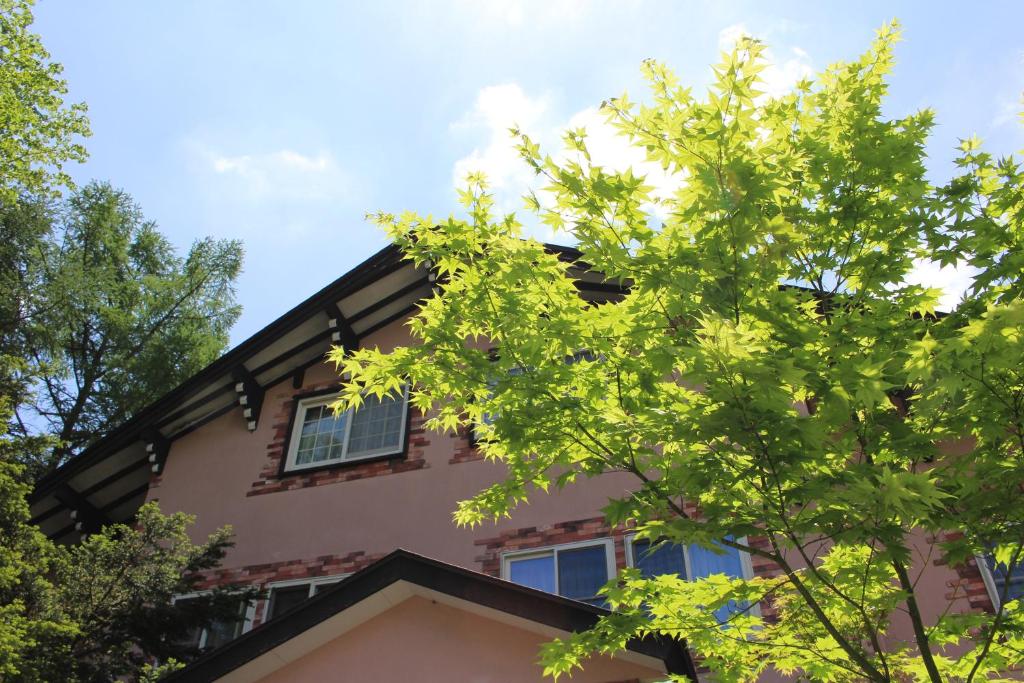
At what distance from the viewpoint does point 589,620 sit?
7559 mm

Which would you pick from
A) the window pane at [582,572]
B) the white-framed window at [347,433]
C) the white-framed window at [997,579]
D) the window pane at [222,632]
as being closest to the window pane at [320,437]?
the white-framed window at [347,433]

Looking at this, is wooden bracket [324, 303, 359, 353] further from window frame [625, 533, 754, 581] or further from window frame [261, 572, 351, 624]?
window frame [625, 533, 754, 581]

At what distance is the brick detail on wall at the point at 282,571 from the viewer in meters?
11.8

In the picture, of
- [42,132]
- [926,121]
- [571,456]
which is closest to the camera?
[571,456]

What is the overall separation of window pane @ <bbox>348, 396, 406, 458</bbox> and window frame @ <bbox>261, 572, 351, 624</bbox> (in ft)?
7.03

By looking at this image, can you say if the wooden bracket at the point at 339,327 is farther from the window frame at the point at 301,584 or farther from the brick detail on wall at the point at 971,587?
the brick detail on wall at the point at 971,587

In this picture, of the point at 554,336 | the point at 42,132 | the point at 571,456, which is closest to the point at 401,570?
the point at 571,456

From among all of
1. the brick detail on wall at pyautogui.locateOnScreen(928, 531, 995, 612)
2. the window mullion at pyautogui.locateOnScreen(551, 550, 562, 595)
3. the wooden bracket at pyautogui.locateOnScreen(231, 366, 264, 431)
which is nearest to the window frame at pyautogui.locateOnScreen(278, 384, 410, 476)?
the wooden bracket at pyautogui.locateOnScreen(231, 366, 264, 431)

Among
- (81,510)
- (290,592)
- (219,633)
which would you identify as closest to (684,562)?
(290,592)

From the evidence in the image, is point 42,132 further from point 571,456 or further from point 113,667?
point 571,456

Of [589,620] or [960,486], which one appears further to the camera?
[589,620]

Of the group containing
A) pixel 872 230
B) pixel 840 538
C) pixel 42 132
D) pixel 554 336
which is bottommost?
pixel 840 538

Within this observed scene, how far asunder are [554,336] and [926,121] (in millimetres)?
3485

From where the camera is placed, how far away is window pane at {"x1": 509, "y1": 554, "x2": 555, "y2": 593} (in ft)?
34.8
